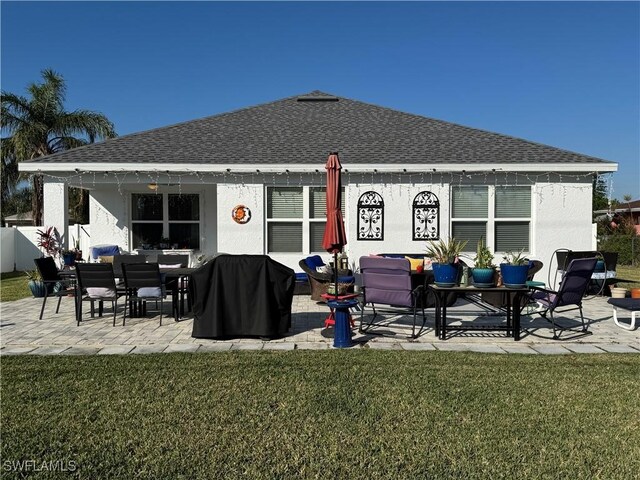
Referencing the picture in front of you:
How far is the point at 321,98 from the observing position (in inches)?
629

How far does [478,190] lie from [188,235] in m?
8.15

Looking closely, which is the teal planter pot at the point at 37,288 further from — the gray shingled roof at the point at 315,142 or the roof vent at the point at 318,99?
the roof vent at the point at 318,99

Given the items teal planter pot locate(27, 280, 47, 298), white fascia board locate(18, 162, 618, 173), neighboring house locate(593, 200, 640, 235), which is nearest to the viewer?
teal planter pot locate(27, 280, 47, 298)

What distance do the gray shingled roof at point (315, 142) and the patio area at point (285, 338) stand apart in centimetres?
451

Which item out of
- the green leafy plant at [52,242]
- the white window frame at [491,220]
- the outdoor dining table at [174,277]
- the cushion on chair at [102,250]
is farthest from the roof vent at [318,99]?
the outdoor dining table at [174,277]

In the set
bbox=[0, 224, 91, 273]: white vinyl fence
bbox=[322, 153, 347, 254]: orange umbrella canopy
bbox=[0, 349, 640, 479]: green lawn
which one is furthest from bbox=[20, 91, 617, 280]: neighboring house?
bbox=[0, 224, 91, 273]: white vinyl fence

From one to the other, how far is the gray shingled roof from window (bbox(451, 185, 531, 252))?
783mm

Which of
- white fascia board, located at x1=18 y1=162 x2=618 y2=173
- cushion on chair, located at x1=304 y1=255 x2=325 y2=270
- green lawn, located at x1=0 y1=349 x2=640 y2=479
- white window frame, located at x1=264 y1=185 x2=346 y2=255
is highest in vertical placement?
white fascia board, located at x1=18 y1=162 x2=618 y2=173

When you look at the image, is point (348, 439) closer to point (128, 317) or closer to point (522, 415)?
point (522, 415)

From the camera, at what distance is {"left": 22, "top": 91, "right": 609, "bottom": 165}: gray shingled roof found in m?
11.5

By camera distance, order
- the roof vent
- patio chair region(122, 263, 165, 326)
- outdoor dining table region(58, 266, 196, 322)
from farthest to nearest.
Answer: the roof vent, outdoor dining table region(58, 266, 196, 322), patio chair region(122, 263, 165, 326)

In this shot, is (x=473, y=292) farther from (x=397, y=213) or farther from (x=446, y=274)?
(x=397, y=213)

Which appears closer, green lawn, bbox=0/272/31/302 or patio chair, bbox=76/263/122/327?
patio chair, bbox=76/263/122/327

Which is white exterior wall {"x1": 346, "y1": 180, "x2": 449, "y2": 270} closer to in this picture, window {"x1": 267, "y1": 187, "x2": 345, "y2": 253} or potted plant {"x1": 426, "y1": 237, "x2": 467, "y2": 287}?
window {"x1": 267, "y1": 187, "x2": 345, "y2": 253}
